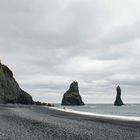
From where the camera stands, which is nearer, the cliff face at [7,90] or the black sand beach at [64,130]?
the black sand beach at [64,130]

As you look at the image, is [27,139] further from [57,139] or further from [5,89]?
[5,89]

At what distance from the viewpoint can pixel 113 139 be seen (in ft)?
102

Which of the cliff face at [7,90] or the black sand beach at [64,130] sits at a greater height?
the cliff face at [7,90]

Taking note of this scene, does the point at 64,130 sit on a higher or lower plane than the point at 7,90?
lower

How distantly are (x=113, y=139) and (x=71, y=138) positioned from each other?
3651mm

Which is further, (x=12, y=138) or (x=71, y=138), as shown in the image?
(x=71, y=138)

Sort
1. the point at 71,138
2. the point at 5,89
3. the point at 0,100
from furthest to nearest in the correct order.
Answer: the point at 5,89 < the point at 0,100 < the point at 71,138

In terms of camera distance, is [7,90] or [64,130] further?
[7,90]

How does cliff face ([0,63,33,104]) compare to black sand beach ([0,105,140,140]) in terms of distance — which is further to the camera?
cliff face ([0,63,33,104])

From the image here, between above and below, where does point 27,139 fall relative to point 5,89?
below

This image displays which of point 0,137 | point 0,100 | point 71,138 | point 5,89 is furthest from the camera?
point 5,89

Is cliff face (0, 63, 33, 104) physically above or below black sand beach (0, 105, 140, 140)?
above

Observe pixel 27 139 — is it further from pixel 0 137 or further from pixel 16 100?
pixel 16 100

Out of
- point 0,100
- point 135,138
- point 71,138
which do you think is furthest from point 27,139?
point 0,100
